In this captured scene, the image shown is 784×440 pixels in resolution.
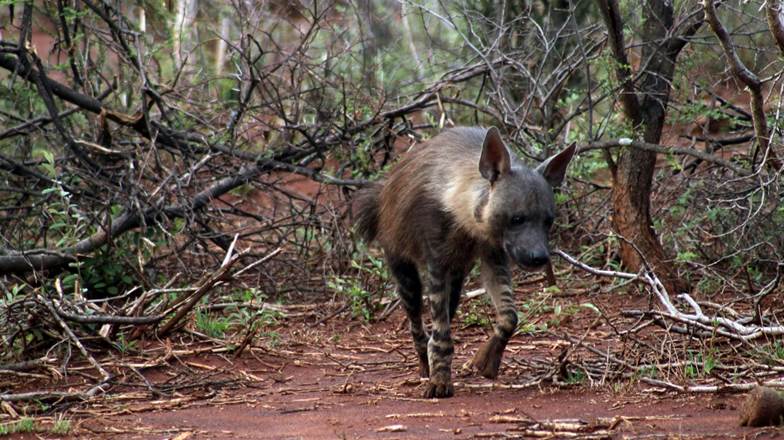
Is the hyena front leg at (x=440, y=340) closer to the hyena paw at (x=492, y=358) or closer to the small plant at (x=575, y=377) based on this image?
the hyena paw at (x=492, y=358)

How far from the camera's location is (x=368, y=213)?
6410 millimetres

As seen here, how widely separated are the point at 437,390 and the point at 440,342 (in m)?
0.29

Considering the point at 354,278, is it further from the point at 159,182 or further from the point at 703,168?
the point at 703,168

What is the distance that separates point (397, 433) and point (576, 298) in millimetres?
3581

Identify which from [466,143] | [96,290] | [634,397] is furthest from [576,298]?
[96,290]

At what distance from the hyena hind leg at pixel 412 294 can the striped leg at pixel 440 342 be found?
289mm

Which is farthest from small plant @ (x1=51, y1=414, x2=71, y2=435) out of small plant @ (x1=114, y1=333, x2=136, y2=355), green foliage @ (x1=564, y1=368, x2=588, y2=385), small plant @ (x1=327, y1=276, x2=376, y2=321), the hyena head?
small plant @ (x1=327, y1=276, x2=376, y2=321)

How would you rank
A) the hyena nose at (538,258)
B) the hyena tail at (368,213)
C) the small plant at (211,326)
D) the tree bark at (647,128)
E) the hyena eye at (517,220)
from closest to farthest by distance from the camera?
the hyena nose at (538,258), the hyena eye at (517,220), the hyena tail at (368,213), the small plant at (211,326), the tree bark at (647,128)

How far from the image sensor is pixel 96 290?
24.1 ft

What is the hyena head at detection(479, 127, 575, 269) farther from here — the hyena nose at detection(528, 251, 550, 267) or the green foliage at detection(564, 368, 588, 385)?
the green foliage at detection(564, 368, 588, 385)

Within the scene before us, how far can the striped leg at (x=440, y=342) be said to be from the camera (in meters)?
5.31

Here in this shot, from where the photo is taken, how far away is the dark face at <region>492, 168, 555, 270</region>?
5172 millimetres

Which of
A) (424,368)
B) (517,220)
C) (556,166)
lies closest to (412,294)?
(424,368)

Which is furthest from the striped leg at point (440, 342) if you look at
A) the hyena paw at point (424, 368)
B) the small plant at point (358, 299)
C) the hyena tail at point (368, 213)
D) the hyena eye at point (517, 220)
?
the small plant at point (358, 299)
